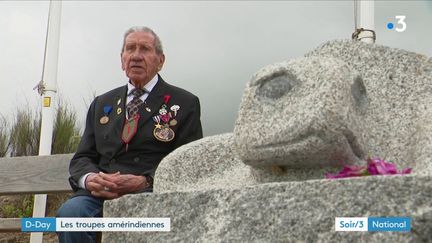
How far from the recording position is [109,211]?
2.75 metres

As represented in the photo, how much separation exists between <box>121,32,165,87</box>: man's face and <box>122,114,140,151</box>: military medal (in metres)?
0.26

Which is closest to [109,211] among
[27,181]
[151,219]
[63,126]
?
[151,219]

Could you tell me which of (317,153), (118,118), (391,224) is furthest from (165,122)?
(391,224)

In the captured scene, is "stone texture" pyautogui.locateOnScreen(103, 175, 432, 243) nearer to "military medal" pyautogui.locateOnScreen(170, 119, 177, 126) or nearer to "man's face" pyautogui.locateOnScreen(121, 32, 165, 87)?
"military medal" pyautogui.locateOnScreen(170, 119, 177, 126)

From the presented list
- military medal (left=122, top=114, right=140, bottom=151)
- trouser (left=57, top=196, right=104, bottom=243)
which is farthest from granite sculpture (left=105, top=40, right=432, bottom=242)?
military medal (left=122, top=114, right=140, bottom=151)

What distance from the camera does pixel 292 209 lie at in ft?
7.18

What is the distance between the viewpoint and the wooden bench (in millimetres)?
4602

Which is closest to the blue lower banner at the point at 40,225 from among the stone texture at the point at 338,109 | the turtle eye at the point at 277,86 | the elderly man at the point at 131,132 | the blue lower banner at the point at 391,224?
the elderly man at the point at 131,132

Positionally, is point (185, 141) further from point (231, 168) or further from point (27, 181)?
point (27, 181)

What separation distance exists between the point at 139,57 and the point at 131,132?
48cm

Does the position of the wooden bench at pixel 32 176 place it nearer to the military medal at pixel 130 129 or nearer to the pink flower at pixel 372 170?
the military medal at pixel 130 129

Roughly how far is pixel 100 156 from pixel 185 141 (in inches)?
20.7

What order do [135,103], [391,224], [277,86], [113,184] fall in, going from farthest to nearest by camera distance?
[135,103] < [113,184] < [277,86] < [391,224]
